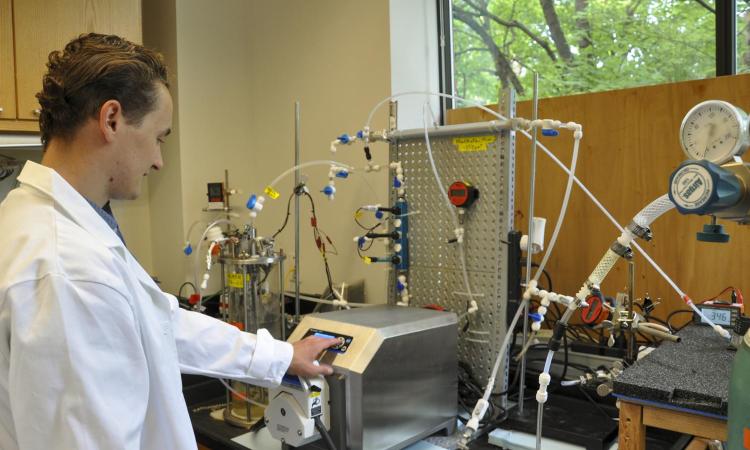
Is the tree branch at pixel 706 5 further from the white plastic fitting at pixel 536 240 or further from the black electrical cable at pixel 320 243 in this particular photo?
the black electrical cable at pixel 320 243

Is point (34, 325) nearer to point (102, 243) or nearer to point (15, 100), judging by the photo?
point (102, 243)

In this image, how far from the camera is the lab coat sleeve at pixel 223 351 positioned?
47.1 inches

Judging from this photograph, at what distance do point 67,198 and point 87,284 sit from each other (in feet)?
0.59

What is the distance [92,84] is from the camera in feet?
2.95

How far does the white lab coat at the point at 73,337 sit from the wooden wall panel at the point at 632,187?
1356 mm

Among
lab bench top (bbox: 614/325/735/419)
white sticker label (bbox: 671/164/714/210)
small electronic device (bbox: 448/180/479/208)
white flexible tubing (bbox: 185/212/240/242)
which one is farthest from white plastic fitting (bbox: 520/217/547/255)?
white flexible tubing (bbox: 185/212/240/242)

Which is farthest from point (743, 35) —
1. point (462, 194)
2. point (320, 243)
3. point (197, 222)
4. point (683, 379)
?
point (197, 222)

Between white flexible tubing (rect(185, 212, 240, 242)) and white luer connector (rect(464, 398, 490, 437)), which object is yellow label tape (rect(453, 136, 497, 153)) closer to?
white luer connector (rect(464, 398, 490, 437))

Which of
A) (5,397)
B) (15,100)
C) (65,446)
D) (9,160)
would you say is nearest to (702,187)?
(65,446)

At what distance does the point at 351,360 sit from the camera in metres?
1.12

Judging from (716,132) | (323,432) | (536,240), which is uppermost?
(716,132)

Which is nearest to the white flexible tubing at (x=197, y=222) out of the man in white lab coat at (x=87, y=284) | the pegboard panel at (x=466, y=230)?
the pegboard panel at (x=466, y=230)

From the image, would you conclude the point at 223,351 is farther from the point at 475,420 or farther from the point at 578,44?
the point at 578,44

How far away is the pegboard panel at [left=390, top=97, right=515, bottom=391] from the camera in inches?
57.4
